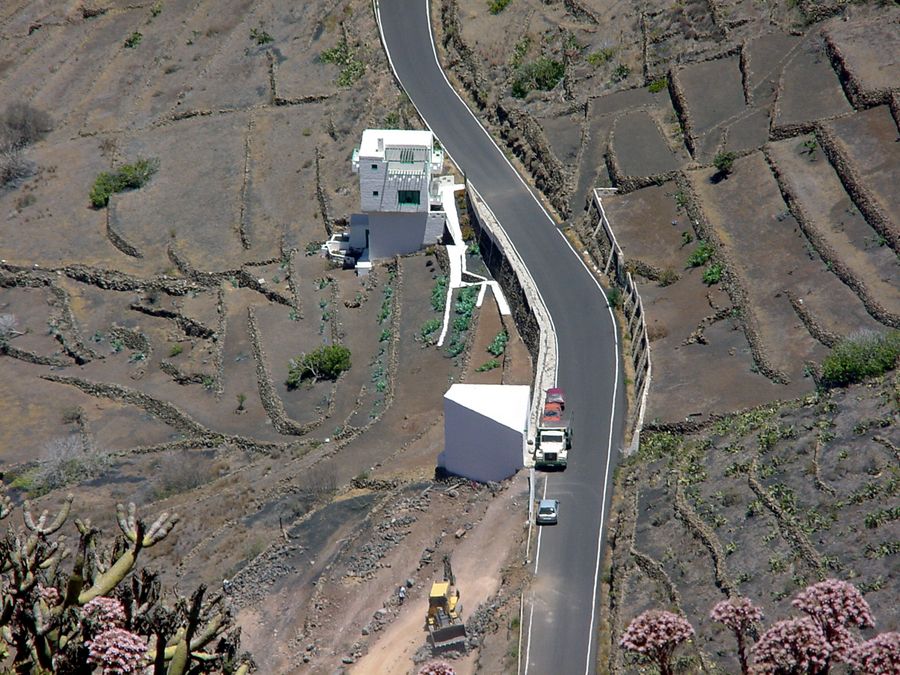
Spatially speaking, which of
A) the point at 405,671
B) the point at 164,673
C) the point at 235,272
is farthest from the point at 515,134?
the point at 164,673

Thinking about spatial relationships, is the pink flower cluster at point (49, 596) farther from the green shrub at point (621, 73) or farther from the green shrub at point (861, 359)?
the green shrub at point (621, 73)

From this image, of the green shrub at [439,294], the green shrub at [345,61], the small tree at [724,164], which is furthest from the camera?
the green shrub at [345,61]

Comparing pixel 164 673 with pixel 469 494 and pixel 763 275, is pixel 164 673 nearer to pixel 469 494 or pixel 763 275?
pixel 469 494

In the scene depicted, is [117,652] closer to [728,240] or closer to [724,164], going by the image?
[728,240]

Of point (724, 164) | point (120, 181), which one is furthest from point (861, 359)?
point (120, 181)

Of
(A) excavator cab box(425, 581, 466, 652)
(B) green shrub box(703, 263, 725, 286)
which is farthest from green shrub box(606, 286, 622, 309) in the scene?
(A) excavator cab box(425, 581, 466, 652)

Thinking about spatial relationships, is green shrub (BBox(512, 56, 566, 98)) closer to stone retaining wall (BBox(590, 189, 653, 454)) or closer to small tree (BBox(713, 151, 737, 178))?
stone retaining wall (BBox(590, 189, 653, 454))

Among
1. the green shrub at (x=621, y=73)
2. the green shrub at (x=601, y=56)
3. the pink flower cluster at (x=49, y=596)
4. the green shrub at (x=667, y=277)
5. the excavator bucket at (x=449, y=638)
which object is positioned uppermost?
the green shrub at (x=601, y=56)

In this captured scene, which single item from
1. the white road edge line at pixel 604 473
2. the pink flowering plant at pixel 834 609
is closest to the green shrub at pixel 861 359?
the white road edge line at pixel 604 473
